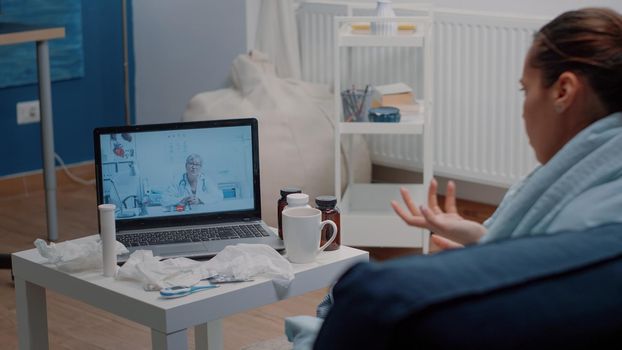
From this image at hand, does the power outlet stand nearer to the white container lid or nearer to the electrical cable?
the electrical cable

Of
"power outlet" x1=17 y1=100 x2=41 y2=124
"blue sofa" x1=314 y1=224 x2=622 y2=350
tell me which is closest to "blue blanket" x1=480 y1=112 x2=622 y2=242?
"blue sofa" x1=314 y1=224 x2=622 y2=350

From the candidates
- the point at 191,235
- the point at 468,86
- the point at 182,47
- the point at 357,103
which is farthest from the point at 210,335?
the point at 182,47

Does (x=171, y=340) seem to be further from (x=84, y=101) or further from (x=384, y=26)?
(x=84, y=101)

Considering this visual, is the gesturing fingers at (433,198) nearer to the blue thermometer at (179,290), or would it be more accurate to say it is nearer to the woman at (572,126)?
the woman at (572,126)

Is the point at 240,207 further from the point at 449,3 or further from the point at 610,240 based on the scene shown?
the point at 449,3

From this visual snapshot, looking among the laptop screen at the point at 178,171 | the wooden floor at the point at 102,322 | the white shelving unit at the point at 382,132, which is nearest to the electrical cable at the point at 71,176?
the wooden floor at the point at 102,322

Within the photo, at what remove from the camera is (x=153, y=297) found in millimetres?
1864

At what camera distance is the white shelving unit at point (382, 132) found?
346cm

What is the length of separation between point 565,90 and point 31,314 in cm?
130

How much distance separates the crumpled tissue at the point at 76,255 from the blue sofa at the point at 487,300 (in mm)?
1252

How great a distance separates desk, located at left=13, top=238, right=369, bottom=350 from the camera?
71.6 inches

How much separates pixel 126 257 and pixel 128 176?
0.74 ft

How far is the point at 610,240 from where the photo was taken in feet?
2.92

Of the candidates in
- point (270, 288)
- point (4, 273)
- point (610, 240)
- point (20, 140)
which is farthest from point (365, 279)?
point (20, 140)
